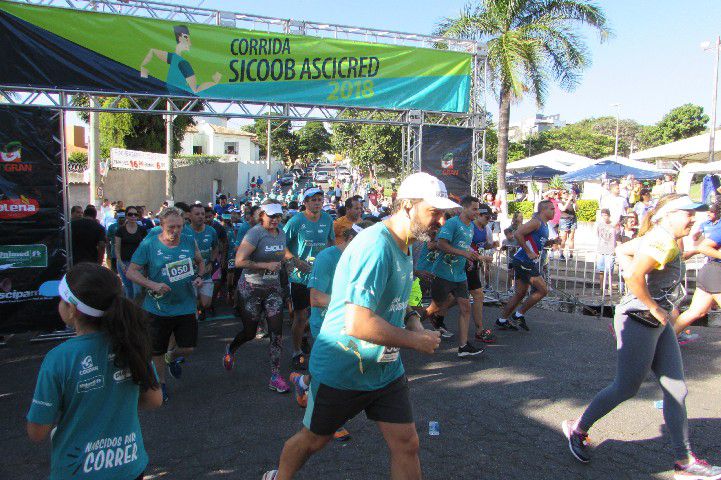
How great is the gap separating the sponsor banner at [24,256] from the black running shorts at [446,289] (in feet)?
16.7

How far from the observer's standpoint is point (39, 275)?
739cm

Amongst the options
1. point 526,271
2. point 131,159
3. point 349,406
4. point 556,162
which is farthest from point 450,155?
point 556,162

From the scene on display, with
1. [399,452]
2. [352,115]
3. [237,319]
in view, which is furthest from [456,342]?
[352,115]

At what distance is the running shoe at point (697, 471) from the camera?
355cm

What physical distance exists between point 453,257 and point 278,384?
2.49 m

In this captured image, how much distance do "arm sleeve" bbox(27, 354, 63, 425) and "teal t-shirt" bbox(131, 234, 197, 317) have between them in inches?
112

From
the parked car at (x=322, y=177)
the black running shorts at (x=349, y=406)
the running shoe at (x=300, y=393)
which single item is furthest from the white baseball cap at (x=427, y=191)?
the parked car at (x=322, y=177)

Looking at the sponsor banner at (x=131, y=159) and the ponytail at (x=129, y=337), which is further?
the sponsor banner at (x=131, y=159)

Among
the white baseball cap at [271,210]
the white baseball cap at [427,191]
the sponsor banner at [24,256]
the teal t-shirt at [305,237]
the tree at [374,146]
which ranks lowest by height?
the sponsor banner at [24,256]

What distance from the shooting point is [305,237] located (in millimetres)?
6289

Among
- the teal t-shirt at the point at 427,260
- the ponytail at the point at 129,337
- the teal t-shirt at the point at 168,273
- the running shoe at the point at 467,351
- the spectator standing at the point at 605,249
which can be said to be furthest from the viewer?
the spectator standing at the point at 605,249

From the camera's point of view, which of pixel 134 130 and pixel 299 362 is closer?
pixel 299 362

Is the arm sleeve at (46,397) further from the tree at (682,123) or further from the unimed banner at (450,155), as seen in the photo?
the tree at (682,123)

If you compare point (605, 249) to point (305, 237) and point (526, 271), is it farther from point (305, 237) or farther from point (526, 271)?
point (305, 237)
